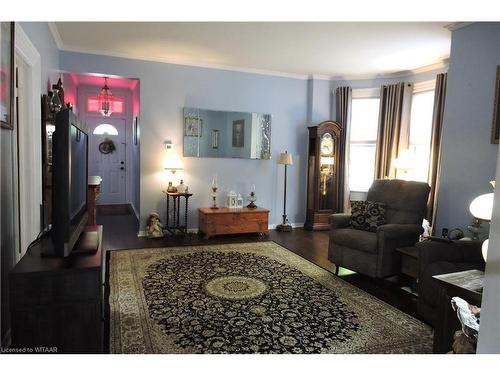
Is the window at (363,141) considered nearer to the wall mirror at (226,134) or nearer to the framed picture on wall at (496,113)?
the wall mirror at (226,134)

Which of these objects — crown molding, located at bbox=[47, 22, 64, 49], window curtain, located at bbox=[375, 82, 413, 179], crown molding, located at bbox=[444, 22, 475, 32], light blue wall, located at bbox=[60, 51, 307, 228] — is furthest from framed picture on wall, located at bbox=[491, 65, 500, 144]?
crown molding, located at bbox=[47, 22, 64, 49]

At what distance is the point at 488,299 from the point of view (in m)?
0.85

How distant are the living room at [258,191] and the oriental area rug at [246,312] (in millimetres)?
17

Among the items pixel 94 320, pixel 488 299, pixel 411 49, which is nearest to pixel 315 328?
pixel 94 320

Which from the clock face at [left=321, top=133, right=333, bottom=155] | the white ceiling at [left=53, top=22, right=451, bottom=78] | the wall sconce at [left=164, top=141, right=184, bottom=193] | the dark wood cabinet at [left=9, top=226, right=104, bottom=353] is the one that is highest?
the white ceiling at [left=53, top=22, right=451, bottom=78]

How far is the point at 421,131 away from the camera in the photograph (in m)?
5.10

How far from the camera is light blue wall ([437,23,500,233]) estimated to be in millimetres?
3150

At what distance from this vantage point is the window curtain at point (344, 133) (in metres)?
5.76

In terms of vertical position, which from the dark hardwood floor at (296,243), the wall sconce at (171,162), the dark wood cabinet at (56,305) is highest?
the wall sconce at (171,162)

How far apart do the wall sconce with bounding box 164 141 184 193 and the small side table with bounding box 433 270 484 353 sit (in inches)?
149

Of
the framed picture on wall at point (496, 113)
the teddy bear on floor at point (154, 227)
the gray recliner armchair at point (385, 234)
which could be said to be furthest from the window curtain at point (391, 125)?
the teddy bear on floor at point (154, 227)

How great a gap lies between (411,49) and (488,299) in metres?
4.20

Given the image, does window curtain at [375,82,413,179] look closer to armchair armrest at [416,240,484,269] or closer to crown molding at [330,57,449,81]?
crown molding at [330,57,449,81]

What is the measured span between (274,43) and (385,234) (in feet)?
8.52
